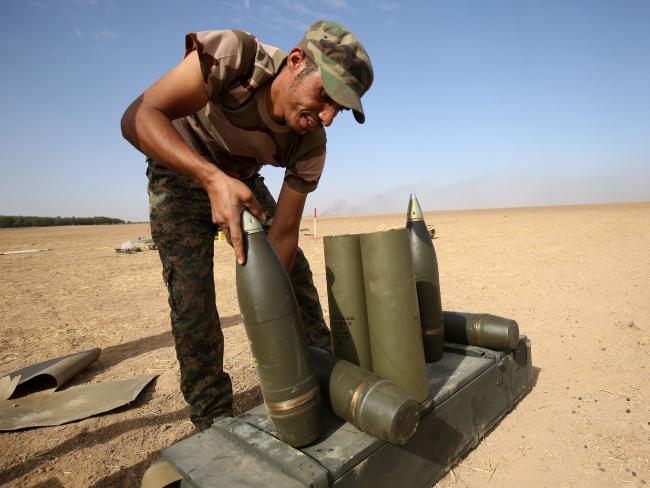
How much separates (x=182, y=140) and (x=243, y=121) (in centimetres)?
52

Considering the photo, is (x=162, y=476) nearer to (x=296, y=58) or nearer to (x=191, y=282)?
(x=191, y=282)

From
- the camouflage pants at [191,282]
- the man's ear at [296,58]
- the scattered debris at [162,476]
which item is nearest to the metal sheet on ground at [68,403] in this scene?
the camouflage pants at [191,282]

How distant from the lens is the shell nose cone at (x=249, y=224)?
5.19ft

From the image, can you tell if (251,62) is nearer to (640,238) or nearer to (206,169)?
(206,169)

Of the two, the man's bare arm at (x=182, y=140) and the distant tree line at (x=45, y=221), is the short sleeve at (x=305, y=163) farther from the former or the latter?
the distant tree line at (x=45, y=221)

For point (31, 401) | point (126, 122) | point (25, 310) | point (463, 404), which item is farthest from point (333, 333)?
point (25, 310)

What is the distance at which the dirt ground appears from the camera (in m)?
2.13

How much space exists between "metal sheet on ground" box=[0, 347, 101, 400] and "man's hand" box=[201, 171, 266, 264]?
269 cm

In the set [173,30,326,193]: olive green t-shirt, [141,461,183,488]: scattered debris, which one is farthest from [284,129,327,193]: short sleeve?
[141,461,183,488]: scattered debris

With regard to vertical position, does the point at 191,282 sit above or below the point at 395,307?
above

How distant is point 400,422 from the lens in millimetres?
1487

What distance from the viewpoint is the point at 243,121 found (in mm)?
2201

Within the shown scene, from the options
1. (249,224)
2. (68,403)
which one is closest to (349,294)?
(249,224)

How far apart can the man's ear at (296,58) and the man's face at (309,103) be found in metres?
0.04
